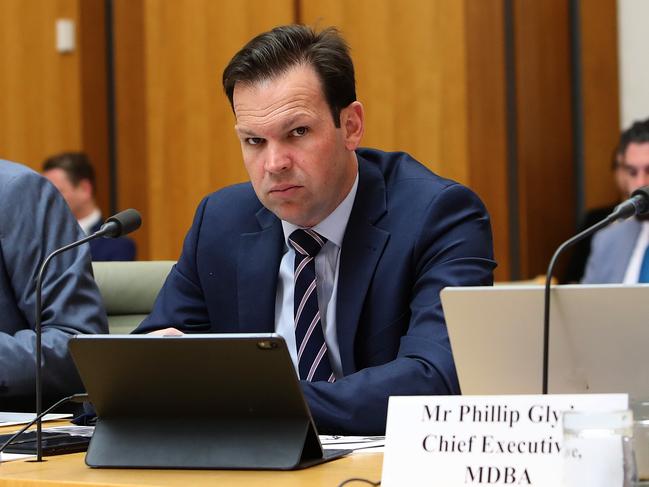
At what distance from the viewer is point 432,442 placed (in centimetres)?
158

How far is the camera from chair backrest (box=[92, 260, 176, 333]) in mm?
3100

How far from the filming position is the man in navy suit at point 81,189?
5.98 m

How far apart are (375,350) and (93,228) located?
4.33 metres

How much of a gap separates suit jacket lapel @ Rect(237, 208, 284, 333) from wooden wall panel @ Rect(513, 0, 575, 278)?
3.06 meters

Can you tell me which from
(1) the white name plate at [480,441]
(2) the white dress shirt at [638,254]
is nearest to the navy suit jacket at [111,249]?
(2) the white dress shirt at [638,254]

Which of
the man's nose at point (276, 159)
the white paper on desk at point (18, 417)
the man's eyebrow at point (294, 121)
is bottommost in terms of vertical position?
the white paper on desk at point (18, 417)

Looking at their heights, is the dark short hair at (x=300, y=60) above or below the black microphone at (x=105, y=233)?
above

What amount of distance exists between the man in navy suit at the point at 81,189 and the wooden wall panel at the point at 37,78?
28 cm

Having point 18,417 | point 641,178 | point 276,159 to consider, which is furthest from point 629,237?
point 18,417

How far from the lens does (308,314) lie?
2.53 meters

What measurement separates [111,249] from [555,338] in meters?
4.56

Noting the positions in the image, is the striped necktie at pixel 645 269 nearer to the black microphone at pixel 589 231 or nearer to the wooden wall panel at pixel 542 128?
the wooden wall panel at pixel 542 128

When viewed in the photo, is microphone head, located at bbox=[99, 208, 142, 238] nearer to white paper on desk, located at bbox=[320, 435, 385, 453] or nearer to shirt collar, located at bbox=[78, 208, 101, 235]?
white paper on desk, located at bbox=[320, 435, 385, 453]

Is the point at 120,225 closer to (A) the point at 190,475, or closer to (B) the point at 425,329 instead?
(A) the point at 190,475
